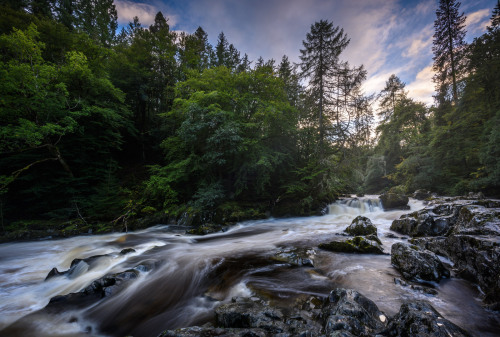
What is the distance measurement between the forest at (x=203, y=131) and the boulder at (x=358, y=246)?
5.84 meters

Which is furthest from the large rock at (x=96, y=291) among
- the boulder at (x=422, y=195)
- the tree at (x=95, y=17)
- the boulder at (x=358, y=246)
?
the tree at (x=95, y=17)

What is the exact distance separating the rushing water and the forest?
12.9 ft

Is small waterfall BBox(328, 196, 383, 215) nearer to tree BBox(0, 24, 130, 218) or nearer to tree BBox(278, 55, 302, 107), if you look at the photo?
tree BBox(278, 55, 302, 107)

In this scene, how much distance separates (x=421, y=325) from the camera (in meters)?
1.87

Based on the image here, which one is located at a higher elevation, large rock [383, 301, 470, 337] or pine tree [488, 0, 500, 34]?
pine tree [488, 0, 500, 34]

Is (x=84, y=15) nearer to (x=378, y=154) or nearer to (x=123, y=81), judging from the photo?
(x=123, y=81)

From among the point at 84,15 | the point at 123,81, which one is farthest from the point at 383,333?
the point at 84,15

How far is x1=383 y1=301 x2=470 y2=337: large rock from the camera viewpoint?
5.92 feet

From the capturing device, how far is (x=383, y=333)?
2064mm

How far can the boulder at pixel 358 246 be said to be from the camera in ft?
16.5

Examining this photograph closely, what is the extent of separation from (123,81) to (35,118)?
8.22m

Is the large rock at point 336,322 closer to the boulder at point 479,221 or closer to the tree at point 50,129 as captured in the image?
the boulder at point 479,221

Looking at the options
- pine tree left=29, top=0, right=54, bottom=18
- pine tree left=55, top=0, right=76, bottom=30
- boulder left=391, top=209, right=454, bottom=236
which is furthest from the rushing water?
pine tree left=55, top=0, right=76, bottom=30

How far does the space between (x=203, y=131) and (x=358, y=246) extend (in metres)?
9.17
